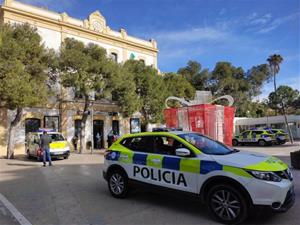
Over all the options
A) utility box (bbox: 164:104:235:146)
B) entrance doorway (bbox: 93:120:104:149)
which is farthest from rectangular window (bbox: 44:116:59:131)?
utility box (bbox: 164:104:235:146)

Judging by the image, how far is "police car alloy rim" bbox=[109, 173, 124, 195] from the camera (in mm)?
7434

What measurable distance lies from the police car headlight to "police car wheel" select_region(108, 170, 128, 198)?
123 inches

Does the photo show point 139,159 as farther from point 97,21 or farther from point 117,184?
point 97,21

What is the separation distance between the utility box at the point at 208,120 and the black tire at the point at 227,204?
17144 mm

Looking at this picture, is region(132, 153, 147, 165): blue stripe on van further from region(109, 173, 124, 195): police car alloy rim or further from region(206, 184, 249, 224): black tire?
region(206, 184, 249, 224): black tire

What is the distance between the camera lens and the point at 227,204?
5.52m

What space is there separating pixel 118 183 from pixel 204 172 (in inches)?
100

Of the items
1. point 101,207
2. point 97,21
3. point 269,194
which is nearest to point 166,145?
point 101,207

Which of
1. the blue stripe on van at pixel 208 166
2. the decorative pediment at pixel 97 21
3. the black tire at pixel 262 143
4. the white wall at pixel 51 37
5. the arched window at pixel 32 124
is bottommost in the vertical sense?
the black tire at pixel 262 143

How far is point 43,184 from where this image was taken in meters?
9.87

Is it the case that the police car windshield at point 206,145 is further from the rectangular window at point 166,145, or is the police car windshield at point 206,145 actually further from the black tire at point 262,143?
the black tire at point 262,143

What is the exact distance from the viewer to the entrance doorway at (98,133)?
2866cm

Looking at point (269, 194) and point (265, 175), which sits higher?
point (265, 175)

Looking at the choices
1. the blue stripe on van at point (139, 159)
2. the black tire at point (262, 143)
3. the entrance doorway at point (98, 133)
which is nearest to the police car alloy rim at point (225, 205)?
the blue stripe on van at point (139, 159)
